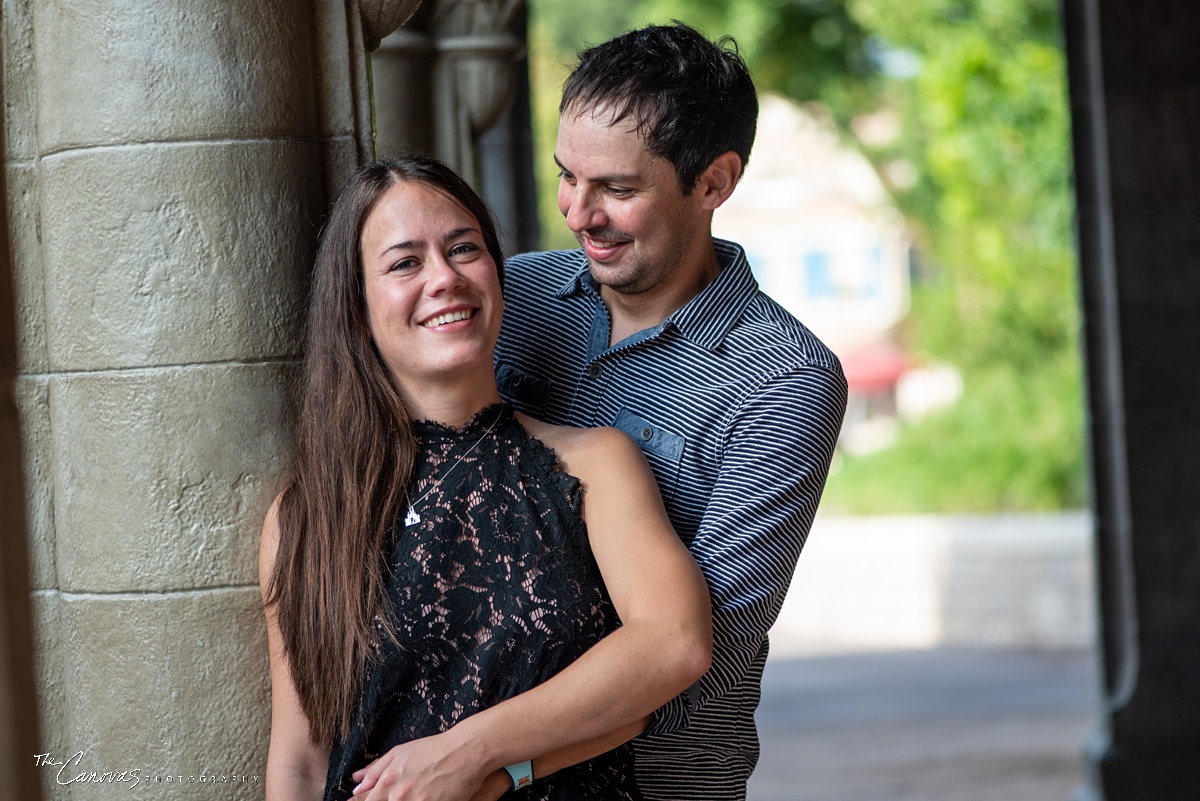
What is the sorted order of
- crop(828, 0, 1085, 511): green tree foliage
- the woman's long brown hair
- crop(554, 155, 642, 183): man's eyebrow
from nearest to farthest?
the woman's long brown hair → crop(554, 155, 642, 183): man's eyebrow → crop(828, 0, 1085, 511): green tree foliage

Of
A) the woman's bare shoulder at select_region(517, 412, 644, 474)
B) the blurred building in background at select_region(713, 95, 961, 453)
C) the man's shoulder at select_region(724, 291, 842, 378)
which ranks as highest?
the man's shoulder at select_region(724, 291, 842, 378)

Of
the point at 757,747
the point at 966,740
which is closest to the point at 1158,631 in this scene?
the point at 966,740

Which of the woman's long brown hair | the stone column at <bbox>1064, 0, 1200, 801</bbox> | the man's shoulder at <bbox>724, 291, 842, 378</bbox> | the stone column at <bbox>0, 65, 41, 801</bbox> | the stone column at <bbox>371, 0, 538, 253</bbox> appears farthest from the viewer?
the stone column at <bbox>1064, 0, 1200, 801</bbox>

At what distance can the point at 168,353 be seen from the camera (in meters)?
1.75

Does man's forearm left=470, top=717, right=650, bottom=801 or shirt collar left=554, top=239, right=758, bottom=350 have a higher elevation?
shirt collar left=554, top=239, right=758, bottom=350

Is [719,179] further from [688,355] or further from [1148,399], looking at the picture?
[1148,399]

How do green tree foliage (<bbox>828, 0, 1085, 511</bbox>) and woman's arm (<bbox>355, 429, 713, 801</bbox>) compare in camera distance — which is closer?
woman's arm (<bbox>355, 429, 713, 801</bbox>)

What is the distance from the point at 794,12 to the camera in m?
12.6

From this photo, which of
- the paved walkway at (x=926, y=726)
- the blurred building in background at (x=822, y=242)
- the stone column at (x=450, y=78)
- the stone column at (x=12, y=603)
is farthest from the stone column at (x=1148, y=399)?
the blurred building in background at (x=822, y=242)

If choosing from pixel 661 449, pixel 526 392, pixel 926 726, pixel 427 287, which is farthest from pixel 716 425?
pixel 926 726

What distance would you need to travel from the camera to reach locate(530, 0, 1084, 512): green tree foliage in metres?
10.0

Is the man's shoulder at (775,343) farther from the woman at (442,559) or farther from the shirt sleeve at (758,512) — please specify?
the woman at (442,559)

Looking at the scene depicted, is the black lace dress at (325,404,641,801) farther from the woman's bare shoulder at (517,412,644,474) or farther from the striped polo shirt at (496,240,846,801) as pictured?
the striped polo shirt at (496,240,846,801)

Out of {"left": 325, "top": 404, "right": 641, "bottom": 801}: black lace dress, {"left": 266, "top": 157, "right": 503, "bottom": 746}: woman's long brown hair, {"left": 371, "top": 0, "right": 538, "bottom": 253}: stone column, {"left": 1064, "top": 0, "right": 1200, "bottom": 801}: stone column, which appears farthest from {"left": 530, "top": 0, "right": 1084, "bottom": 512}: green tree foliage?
{"left": 325, "top": 404, "right": 641, "bottom": 801}: black lace dress
